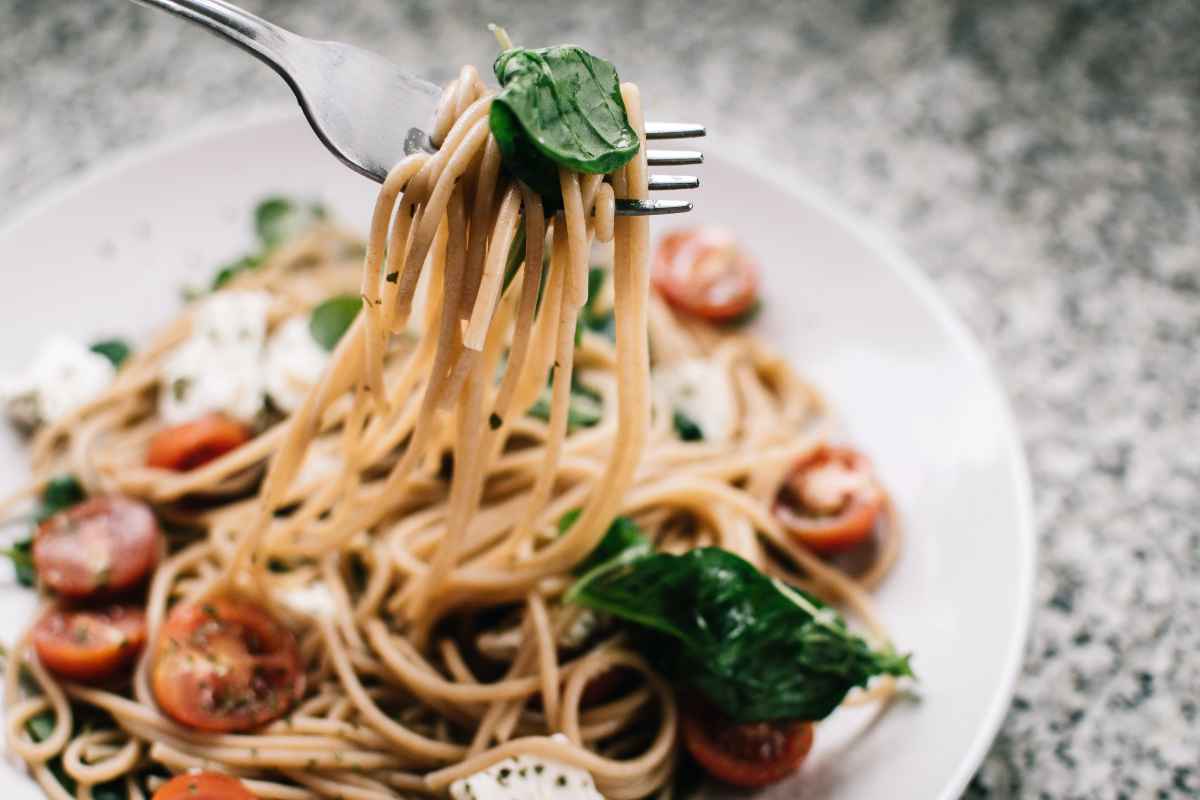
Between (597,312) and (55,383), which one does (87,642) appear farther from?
(597,312)

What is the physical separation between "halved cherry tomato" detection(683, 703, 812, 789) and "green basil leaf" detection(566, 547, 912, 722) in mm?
71

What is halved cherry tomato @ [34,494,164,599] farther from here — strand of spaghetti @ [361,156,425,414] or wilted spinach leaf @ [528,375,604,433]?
wilted spinach leaf @ [528,375,604,433]

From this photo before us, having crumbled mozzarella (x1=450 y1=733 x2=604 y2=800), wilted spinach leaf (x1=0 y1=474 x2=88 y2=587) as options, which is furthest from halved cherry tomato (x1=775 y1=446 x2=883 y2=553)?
wilted spinach leaf (x1=0 y1=474 x2=88 y2=587)

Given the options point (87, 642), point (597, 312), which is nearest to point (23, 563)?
point (87, 642)

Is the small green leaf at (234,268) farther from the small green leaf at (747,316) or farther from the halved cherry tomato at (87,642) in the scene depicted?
the small green leaf at (747,316)

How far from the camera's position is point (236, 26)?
2.20 metres

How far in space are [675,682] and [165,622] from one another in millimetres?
1289

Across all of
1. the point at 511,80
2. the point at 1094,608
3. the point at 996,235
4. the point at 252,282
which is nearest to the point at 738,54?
the point at 996,235

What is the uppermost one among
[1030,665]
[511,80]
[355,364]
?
[511,80]

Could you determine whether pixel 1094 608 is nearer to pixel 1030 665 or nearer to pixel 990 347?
pixel 1030 665

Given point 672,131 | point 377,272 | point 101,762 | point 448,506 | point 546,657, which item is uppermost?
point 672,131

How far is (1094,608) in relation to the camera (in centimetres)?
345

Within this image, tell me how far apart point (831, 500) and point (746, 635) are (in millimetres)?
744

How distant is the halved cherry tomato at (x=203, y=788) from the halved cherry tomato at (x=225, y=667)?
0.56ft
